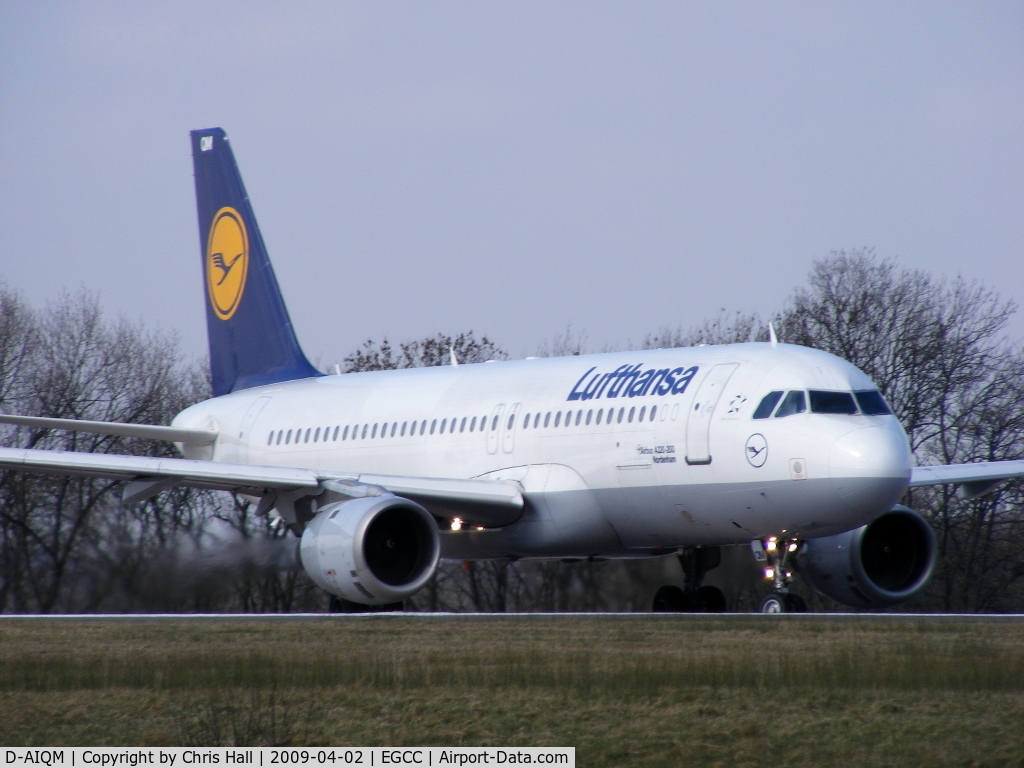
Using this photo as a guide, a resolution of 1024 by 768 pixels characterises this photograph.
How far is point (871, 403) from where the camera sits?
743 inches

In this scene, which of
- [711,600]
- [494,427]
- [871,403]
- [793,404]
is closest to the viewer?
[793,404]

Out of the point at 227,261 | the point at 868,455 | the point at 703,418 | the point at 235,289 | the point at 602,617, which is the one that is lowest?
the point at 602,617

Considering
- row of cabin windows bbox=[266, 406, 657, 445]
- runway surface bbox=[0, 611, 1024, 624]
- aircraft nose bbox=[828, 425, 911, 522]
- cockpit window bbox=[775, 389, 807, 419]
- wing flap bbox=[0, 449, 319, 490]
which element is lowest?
runway surface bbox=[0, 611, 1024, 624]

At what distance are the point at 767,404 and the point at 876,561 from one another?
395cm

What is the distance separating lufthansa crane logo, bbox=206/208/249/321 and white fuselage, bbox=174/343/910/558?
14.1 feet

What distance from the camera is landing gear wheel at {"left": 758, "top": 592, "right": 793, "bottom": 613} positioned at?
60.5 feet

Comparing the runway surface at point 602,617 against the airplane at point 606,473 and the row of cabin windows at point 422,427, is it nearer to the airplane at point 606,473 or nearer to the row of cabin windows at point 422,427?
the airplane at point 606,473

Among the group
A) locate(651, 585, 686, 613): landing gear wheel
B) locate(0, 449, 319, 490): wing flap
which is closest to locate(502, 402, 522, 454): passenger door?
locate(0, 449, 319, 490): wing flap

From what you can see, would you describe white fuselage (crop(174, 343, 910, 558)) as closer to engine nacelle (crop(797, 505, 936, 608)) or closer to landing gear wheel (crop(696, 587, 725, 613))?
landing gear wheel (crop(696, 587, 725, 613))

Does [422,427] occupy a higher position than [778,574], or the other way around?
[422,427]

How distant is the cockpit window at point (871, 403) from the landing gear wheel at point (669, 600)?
173 inches

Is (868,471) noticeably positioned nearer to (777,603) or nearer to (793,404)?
(793,404)

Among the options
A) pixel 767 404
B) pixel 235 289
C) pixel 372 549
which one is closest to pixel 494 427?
pixel 372 549

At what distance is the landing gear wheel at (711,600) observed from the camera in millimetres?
21656
